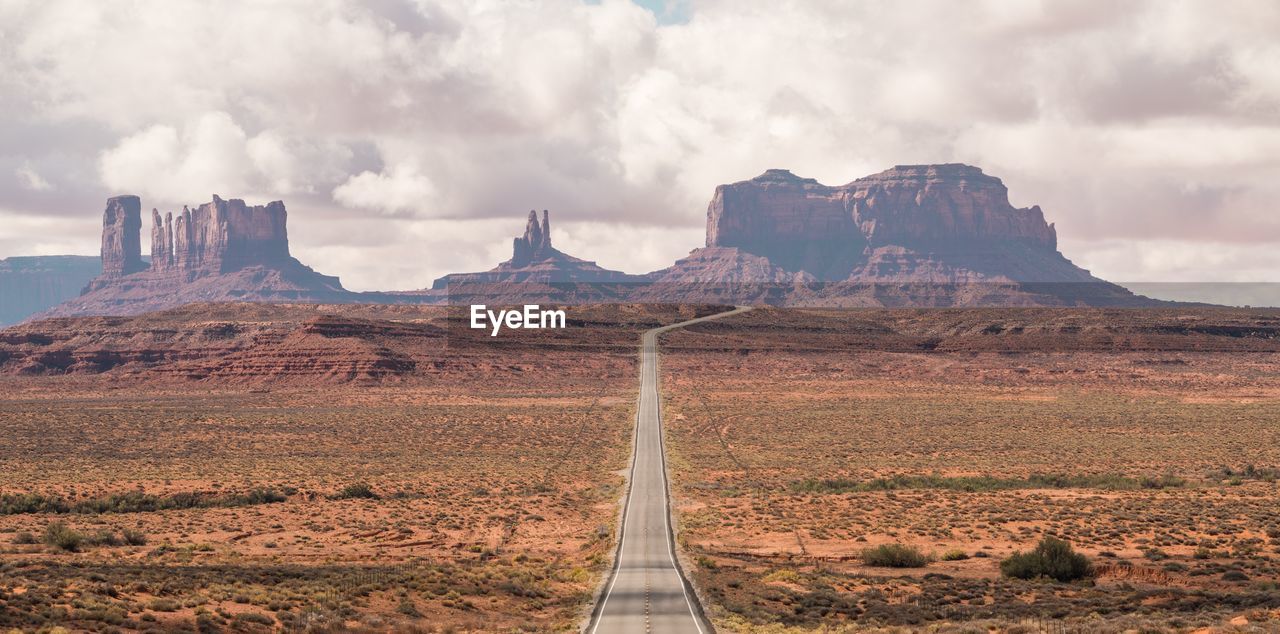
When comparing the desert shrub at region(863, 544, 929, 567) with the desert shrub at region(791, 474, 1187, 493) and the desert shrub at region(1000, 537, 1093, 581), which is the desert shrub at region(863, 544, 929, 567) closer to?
the desert shrub at region(1000, 537, 1093, 581)

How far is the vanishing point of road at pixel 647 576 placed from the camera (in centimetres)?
3078

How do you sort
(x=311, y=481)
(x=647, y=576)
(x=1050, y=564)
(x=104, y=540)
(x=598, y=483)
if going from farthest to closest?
(x=311, y=481)
(x=598, y=483)
(x=104, y=540)
(x=647, y=576)
(x=1050, y=564)

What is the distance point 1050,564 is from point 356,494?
117 ft

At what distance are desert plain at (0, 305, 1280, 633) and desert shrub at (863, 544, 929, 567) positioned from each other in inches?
3.5

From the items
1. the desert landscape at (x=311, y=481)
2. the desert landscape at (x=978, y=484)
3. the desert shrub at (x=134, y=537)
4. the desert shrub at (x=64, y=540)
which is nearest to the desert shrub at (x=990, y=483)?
the desert landscape at (x=978, y=484)

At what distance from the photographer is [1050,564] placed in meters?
37.8

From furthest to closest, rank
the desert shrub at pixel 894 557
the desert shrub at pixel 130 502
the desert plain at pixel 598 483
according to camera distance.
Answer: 1. the desert shrub at pixel 130 502
2. the desert shrub at pixel 894 557
3. the desert plain at pixel 598 483

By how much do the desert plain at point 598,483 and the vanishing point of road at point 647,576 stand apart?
915 mm

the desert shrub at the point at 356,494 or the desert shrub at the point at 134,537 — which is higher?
the desert shrub at the point at 134,537

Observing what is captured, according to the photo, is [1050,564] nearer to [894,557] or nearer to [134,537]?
[894,557]

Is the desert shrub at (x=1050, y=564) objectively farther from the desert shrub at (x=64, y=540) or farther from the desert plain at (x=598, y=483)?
the desert shrub at (x=64, y=540)

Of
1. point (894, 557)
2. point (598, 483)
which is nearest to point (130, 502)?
point (598, 483)

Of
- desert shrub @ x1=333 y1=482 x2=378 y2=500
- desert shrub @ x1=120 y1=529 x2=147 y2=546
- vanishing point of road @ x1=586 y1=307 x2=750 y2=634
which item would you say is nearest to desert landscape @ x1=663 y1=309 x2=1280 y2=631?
vanishing point of road @ x1=586 y1=307 x2=750 y2=634

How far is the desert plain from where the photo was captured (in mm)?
33062
